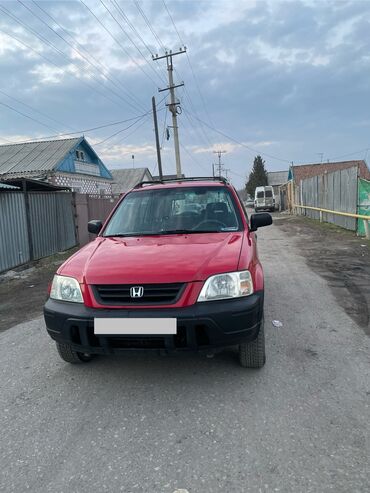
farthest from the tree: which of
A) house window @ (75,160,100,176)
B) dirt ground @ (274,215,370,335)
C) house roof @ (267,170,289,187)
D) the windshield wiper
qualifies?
the windshield wiper

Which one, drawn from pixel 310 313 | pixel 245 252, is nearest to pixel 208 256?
pixel 245 252

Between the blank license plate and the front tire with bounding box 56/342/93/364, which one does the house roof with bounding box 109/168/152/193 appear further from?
the blank license plate

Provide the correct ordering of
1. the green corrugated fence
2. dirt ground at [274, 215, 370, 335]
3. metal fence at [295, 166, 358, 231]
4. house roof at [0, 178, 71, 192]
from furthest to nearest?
metal fence at [295, 166, 358, 231] < the green corrugated fence < house roof at [0, 178, 71, 192] < dirt ground at [274, 215, 370, 335]

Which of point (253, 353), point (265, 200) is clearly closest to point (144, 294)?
point (253, 353)

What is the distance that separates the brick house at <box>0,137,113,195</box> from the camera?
2130cm

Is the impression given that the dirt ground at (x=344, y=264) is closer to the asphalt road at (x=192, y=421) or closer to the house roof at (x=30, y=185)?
the asphalt road at (x=192, y=421)

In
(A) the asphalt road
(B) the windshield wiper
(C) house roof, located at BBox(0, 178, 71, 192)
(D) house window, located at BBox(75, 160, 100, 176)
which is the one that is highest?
(D) house window, located at BBox(75, 160, 100, 176)

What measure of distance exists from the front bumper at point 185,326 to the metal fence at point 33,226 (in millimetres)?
6852

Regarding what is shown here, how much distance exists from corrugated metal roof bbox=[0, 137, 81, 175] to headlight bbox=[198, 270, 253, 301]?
2014cm

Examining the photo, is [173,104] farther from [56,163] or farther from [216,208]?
[216,208]

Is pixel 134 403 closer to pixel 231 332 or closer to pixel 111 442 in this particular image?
pixel 111 442

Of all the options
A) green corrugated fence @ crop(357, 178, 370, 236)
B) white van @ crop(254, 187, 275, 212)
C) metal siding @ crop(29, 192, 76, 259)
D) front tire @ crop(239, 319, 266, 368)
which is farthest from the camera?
white van @ crop(254, 187, 275, 212)

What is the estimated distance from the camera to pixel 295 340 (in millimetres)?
4113

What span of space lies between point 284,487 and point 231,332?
3.47 feet
